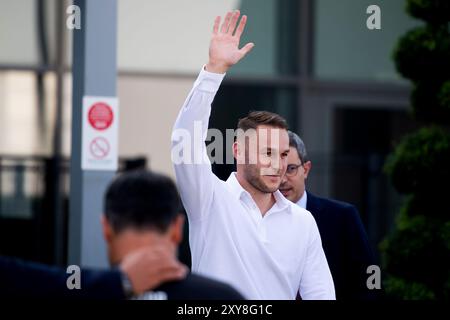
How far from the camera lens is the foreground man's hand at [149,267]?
8.68ft

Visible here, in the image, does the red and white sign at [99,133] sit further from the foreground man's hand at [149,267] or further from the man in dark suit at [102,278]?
the foreground man's hand at [149,267]

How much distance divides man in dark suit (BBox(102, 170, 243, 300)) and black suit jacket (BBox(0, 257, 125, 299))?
0.06 meters

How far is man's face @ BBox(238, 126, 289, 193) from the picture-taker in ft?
→ 13.7

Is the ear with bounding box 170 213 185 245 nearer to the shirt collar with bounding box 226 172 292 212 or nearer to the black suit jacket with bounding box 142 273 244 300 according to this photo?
the black suit jacket with bounding box 142 273 244 300

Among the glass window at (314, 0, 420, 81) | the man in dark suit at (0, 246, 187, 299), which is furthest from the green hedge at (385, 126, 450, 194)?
the man in dark suit at (0, 246, 187, 299)

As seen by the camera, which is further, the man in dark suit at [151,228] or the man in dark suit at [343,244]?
the man in dark suit at [343,244]

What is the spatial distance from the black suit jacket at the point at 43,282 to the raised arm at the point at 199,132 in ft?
3.97

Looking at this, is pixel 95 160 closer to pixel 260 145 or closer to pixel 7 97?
pixel 260 145

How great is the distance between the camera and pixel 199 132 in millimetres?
3971

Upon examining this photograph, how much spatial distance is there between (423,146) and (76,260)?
2.58 meters

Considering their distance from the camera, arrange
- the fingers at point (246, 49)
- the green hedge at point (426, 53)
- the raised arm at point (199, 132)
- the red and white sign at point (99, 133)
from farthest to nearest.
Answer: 1. the green hedge at point (426, 53)
2. the red and white sign at point (99, 133)
3. the fingers at point (246, 49)
4. the raised arm at point (199, 132)

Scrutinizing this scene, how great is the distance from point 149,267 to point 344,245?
8.10 ft

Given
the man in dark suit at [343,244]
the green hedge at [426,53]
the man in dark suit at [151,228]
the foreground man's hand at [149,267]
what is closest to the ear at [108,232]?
the man in dark suit at [151,228]

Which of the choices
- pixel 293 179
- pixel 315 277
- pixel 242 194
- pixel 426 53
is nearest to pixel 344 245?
pixel 293 179
